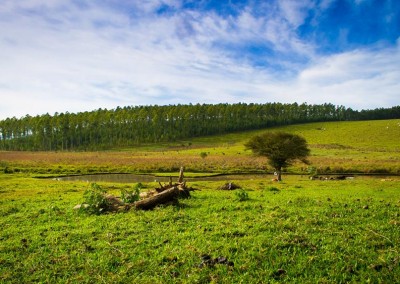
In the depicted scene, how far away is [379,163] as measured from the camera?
6675cm

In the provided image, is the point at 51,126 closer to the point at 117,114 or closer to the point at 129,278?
the point at 117,114

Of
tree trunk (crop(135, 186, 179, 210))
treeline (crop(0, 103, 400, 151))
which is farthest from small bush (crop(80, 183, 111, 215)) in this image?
treeline (crop(0, 103, 400, 151))

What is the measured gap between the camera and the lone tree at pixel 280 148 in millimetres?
49000

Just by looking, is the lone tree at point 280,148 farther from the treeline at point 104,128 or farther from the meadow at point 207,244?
the treeline at point 104,128

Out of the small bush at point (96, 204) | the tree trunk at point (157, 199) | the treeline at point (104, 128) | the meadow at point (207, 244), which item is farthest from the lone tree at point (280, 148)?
the treeline at point (104, 128)

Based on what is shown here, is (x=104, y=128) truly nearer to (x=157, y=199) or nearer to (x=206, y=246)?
(x=157, y=199)

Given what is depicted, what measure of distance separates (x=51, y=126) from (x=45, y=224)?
16315cm

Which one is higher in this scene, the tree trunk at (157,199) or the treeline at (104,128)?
the treeline at (104,128)

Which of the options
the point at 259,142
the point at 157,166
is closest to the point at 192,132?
the point at 157,166

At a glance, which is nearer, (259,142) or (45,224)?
(45,224)

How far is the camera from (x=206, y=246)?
10703mm

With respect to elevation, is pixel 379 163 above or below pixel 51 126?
below

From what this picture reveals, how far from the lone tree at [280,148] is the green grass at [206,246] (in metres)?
32.9

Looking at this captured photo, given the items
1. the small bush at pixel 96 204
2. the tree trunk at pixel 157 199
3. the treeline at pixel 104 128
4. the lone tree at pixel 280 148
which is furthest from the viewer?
the treeline at pixel 104 128
